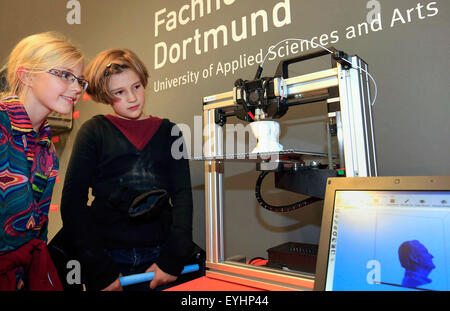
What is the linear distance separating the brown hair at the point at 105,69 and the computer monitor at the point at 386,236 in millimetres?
798

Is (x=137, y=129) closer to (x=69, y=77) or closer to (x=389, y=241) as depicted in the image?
(x=69, y=77)

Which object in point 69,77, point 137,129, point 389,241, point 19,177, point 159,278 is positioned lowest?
point 159,278

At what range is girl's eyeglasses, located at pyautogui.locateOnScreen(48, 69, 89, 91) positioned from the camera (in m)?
0.92

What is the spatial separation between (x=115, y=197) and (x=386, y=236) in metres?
0.74

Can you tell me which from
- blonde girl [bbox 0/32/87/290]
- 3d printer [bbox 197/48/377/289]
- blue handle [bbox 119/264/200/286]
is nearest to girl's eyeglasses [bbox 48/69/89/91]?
blonde girl [bbox 0/32/87/290]

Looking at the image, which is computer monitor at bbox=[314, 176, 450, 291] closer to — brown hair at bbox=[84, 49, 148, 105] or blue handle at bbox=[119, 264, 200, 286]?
blue handle at bbox=[119, 264, 200, 286]

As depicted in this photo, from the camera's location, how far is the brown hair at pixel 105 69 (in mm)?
997

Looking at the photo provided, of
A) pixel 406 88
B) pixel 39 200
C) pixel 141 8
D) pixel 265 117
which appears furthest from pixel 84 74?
pixel 406 88

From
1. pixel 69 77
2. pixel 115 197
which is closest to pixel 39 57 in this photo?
pixel 69 77

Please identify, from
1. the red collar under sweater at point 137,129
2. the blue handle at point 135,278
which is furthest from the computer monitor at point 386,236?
the red collar under sweater at point 137,129

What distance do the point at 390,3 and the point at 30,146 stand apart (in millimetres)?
1241

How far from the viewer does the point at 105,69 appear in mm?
994

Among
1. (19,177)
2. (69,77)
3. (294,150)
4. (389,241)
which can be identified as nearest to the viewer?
(389,241)

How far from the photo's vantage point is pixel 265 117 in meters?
0.87
